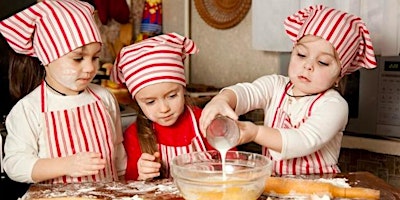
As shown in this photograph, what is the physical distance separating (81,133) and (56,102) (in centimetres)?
10

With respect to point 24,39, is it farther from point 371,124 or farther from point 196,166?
point 371,124

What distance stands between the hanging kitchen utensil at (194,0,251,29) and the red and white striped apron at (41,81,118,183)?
1.21m

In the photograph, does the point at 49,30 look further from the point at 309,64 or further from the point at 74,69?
the point at 309,64

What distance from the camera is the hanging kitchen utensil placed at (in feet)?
8.47

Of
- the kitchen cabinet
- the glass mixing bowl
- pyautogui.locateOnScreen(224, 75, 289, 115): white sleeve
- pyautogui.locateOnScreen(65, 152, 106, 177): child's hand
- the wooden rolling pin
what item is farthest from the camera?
the kitchen cabinet

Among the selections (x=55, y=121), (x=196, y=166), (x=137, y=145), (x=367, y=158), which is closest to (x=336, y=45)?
(x=196, y=166)

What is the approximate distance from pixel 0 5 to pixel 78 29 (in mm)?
1174

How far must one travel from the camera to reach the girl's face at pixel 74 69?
1.42m

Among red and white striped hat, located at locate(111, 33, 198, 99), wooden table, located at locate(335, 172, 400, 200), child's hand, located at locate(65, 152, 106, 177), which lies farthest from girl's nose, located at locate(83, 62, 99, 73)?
wooden table, located at locate(335, 172, 400, 200)

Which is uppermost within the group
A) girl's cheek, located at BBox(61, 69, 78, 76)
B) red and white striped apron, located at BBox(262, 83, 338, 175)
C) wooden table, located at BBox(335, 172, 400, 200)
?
girl's cheek, located at BBox(61, 69, 78, 76)

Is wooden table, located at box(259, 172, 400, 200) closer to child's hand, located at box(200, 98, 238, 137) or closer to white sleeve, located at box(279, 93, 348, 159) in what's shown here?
white sleeve, located at box(279, 93, 348, 159)

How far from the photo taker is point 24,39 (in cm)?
145

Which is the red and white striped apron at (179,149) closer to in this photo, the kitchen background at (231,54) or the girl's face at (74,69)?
the girl's face at (74,69)

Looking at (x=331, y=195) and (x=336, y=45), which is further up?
(x=336, y=45)
